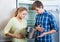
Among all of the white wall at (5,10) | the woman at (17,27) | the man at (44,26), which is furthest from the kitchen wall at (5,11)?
the man at (44,26)

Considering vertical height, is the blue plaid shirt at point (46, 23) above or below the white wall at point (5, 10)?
below

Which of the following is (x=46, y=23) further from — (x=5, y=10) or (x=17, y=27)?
(x=5, y=10)

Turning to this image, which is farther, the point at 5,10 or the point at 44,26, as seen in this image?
the point at 5,10

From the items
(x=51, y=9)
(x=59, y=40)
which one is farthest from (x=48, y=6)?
(x=59, y=40)

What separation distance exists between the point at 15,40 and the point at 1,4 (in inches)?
23.7

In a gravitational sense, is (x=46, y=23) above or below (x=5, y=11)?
below

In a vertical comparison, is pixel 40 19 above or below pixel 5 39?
above

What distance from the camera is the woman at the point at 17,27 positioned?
6.07 feet

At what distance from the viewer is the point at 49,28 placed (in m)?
1.93

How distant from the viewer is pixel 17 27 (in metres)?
1.86

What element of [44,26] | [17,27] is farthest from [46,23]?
[17,27]

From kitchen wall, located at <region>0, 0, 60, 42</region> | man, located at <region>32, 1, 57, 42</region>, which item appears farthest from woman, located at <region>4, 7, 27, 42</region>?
kitchen wall, located at <region>0, 0, 60, 42</region>

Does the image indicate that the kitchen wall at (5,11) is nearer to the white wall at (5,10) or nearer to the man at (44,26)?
the white wall at (5,10)

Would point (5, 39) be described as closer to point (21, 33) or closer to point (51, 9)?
point (21, 33)
